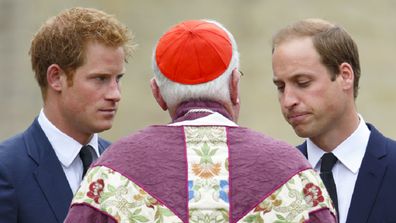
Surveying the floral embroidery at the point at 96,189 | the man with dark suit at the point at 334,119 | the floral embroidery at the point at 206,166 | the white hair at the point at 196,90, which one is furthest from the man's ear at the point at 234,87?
the man with dark suit at the point at 334,119

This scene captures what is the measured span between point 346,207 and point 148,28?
695 centimetres

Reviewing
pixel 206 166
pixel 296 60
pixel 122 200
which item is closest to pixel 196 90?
pixel 206 166

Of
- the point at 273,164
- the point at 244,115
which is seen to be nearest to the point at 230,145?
the point at 273,164

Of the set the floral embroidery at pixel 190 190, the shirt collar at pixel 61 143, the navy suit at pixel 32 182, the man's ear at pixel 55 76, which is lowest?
the navy suit at pixel 32 182

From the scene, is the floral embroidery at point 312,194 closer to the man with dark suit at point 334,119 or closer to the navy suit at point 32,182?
the man with dark suit at point 334,119

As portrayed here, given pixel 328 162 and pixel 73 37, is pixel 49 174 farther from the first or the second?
pixel 328 162

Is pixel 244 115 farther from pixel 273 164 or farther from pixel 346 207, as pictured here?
pixel 273 164

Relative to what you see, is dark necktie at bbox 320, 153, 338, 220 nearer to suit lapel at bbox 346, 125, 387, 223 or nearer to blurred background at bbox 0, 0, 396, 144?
suit lapel at bbox 346, 125, 387, 223

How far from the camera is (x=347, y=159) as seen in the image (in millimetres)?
4668

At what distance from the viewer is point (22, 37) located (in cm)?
1135

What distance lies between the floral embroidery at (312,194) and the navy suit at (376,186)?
2.34 feet

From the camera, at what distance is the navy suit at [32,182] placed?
456 cm

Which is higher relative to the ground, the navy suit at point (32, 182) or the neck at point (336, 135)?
the neck at point (336, 135)

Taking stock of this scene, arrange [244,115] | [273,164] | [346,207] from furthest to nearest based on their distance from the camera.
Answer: [244,115], [346,207], [273,164]
